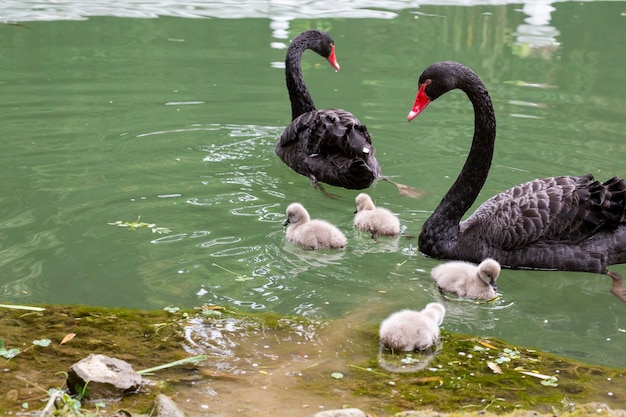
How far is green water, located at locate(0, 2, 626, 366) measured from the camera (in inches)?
169

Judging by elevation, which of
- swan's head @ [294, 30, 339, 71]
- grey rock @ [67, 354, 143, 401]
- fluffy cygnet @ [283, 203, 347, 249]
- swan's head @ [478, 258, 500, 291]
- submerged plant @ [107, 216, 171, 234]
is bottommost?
submerged plant @ [107, 216, 171, 234]

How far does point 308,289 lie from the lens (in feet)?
14.1

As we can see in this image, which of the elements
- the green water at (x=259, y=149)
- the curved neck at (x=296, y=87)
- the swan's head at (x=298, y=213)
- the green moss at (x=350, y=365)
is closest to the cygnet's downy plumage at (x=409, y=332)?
the green moss at (x=350, y=365)

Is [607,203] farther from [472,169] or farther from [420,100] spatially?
[420,100]

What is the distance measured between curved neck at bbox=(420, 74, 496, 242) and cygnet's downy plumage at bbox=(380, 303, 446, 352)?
1.31 meters

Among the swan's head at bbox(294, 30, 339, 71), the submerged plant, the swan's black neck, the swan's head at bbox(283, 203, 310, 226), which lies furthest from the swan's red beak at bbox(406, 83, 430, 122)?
the swan's head at bbox(294, 30, 339, 71)

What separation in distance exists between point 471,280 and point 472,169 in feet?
3.42

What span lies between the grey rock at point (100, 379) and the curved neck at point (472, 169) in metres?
2.28

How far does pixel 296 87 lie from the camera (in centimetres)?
714

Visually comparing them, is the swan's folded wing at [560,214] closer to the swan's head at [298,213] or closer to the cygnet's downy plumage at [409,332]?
the swan's head at [298,213]

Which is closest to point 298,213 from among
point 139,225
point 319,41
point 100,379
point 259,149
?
point 139,225

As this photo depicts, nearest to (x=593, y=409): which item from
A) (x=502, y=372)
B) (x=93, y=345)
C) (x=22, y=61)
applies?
(x=502, y=372)

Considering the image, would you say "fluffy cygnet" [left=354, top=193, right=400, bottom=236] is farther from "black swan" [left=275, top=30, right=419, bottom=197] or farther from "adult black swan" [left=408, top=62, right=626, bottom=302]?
"black swan" [left=275, top=30, right=419, bottom=197]

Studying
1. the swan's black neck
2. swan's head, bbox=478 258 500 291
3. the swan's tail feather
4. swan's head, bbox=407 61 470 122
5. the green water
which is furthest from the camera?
swan's head, bbox=407 61 470 122
